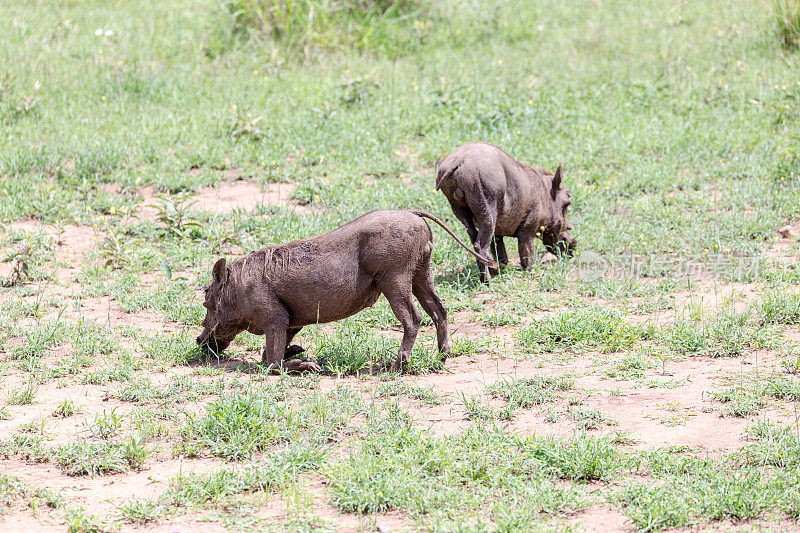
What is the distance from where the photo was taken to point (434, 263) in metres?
8.52

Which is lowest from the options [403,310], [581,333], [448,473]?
[581,333]

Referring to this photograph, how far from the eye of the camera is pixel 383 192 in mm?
9508

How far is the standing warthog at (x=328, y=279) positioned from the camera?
601cm

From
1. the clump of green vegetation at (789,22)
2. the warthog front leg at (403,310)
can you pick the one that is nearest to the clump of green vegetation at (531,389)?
the warthog front leg at (403,310)

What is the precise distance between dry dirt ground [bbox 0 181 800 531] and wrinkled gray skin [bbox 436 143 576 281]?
0.70 m

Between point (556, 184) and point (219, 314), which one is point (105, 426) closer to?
point (219, 314)

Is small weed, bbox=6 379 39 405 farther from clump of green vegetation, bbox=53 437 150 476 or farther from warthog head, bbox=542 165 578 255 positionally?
warthog head, bbox=542 165 578 255

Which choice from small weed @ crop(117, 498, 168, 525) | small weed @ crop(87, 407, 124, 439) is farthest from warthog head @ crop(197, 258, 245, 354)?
small weed @ crop(117, 498, 168, 525)

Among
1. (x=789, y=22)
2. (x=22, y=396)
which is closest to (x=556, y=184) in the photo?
(x=22, y=396)

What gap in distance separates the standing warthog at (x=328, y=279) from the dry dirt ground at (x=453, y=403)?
392mm

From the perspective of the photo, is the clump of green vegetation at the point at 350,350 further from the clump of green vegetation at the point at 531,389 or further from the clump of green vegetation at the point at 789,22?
the clump of green vegetation at the point at 789,22

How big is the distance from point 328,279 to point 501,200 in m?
2.46

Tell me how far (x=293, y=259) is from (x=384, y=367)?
3.20ft

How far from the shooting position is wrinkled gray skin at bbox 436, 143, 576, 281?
25.7 feet
